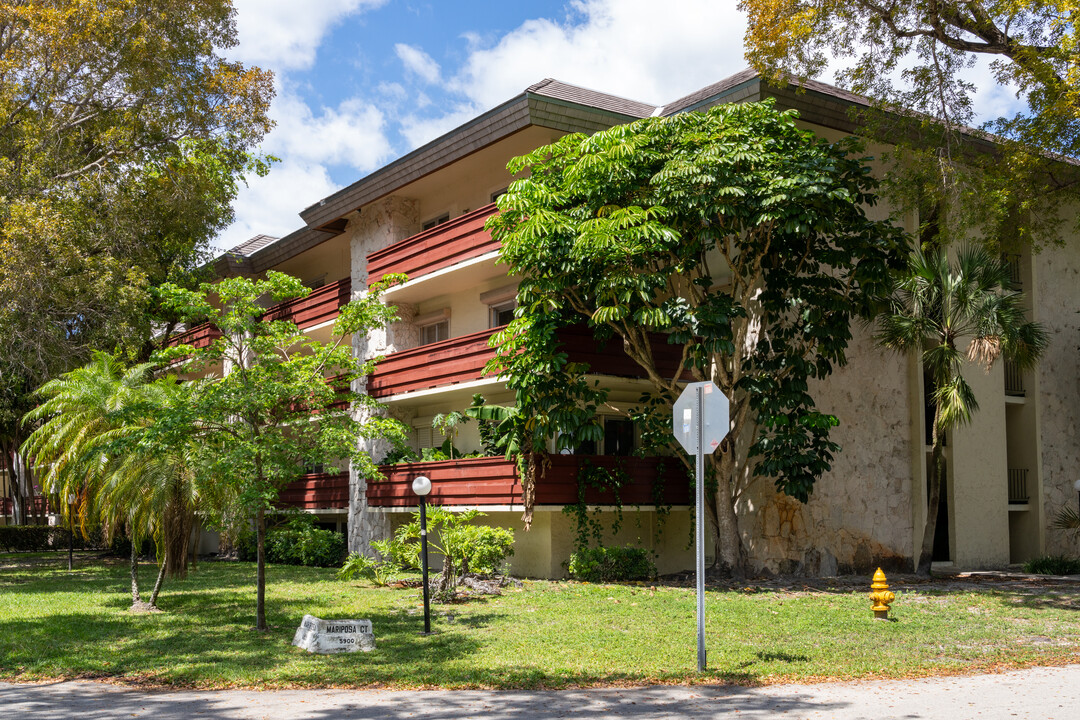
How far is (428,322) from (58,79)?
11.0 meters

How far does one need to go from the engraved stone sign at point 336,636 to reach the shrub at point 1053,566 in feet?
58.6

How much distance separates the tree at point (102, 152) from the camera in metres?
21.2

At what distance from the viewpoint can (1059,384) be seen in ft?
84.1

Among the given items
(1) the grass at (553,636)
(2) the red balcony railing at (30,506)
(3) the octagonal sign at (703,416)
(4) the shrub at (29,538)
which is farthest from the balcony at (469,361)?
(2) the red balcony railing at (30,506)

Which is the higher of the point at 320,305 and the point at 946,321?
the point at 320,305

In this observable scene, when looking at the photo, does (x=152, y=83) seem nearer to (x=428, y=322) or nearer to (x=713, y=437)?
(x=428, y=322)

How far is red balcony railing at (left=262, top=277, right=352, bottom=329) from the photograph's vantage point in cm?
2798

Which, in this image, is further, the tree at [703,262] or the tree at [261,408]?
the tree at [703,262]

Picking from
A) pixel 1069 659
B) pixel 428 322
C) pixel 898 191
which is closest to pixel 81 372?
pixel 428 322

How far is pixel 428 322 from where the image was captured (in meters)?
26.7

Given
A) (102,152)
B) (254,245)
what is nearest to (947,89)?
(102,152)

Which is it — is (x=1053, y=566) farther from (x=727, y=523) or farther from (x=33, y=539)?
(x=33, y=539)

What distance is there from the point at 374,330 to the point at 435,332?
188cm

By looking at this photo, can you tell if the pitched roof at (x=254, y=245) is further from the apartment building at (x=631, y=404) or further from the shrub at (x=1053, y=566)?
the shrub at (x=1053, y=566)
